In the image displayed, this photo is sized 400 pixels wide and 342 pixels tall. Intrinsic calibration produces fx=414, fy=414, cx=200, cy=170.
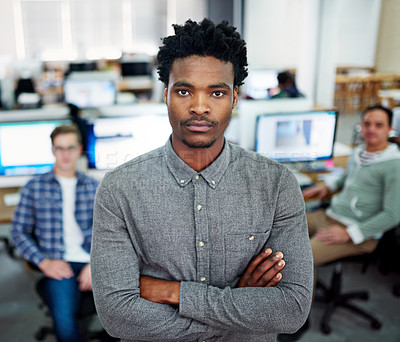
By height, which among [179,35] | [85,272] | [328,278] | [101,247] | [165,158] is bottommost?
[328,278]

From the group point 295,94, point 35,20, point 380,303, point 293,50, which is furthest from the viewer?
point 35,20

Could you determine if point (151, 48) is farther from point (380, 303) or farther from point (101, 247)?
point (101, 247)

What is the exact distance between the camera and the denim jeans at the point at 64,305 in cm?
193

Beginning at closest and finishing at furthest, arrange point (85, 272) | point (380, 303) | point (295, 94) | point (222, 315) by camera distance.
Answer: point (222, 315), point (85, 272), point (380, 303), point (295, 94)

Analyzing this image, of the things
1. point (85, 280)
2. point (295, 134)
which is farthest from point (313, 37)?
point (85, 280)

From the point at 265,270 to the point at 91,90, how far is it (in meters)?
4.69

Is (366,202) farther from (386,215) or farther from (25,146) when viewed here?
(25,146)

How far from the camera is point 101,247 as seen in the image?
3.39 feet

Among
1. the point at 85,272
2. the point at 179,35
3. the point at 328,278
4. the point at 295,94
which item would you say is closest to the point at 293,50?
the point at 295,94

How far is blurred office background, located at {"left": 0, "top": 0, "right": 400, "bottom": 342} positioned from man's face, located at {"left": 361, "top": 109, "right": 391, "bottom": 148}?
42 centimetres

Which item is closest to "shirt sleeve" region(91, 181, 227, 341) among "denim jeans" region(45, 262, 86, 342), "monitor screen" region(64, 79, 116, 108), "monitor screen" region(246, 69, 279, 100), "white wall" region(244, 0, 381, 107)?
"denim jeans" region(45, 262, 86, 342)

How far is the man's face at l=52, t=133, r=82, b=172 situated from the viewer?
7.13ft

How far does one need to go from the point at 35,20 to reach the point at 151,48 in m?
2.69

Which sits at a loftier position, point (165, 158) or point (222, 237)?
point (165, 158)
